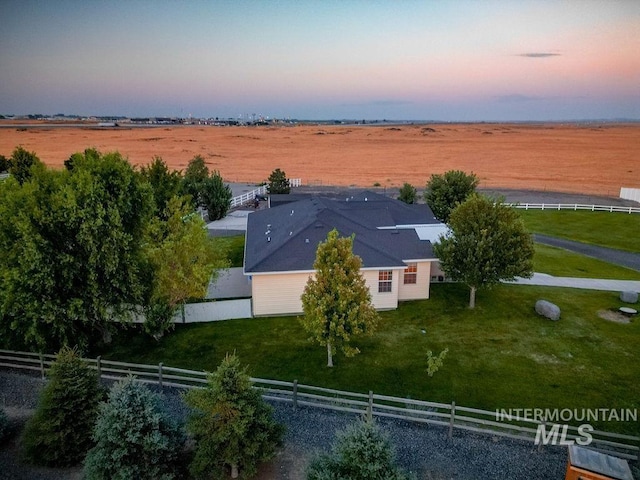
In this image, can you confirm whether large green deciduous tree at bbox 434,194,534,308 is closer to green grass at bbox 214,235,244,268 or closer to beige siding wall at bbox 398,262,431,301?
beige siding wall at bbox 398,262,431,301

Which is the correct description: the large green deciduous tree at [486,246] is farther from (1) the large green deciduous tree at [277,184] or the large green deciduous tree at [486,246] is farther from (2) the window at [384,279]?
(1) the large green deciduous tree at [277,184]

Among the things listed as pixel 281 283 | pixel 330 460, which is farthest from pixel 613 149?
pixel 330 460

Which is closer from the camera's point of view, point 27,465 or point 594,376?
point 27,465

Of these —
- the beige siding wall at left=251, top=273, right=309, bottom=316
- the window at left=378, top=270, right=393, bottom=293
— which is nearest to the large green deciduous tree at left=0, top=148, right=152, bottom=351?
the beige siding wall at left=251, top=273, right=309, bottom=316

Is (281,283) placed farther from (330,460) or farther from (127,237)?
(330,460)

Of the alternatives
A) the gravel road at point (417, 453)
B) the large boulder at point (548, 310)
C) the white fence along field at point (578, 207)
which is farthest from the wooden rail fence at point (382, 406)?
the white fence along field at point (578, 207)
